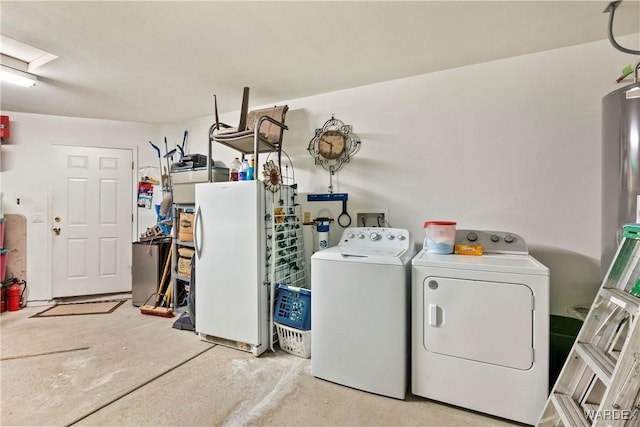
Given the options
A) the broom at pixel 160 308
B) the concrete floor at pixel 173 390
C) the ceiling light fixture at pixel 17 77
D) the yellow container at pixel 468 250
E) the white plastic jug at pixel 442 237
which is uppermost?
the ceiling light fixture at pixel 17 77

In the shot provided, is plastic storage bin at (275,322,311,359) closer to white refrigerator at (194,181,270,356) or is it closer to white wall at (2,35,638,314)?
white refrigerator at (194,181,270,356)

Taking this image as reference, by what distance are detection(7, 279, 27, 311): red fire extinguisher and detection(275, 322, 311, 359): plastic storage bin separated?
338cm

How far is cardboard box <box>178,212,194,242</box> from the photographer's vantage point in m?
3.05

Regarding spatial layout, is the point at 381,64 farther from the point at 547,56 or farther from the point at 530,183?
the point at 530,183

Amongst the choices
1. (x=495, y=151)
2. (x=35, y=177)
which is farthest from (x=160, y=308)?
(x=495, y=151)

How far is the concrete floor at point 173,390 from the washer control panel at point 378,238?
1002mm

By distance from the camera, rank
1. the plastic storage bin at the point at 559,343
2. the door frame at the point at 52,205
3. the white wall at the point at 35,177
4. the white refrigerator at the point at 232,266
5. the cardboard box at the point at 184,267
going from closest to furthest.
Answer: the plastic storage bin at the point at 559,343, the white refrigerator at the point at 232,266, the cardboard box at the point at 184,267, the white wall at the point at 35,177, the door frame at the point at 52,205

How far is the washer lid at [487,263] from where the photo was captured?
1.47m

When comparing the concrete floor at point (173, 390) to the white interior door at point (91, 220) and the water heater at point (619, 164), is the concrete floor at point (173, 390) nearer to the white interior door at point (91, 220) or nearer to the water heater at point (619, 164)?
the white interior door at point (91, 220)

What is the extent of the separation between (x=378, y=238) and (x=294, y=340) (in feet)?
3.56

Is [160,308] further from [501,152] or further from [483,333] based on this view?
[501,152]

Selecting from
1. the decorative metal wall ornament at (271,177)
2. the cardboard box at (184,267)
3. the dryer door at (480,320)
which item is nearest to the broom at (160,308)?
the cardboard box at (184,267)

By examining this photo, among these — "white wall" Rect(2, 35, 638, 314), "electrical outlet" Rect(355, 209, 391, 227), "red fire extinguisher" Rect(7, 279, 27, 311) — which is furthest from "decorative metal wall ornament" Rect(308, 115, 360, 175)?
"red fire extinguisher" Rect(7, 279, 27, 311)

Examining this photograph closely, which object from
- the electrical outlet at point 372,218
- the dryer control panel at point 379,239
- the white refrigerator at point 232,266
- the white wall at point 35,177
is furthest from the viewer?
the white wall at point 35,177
